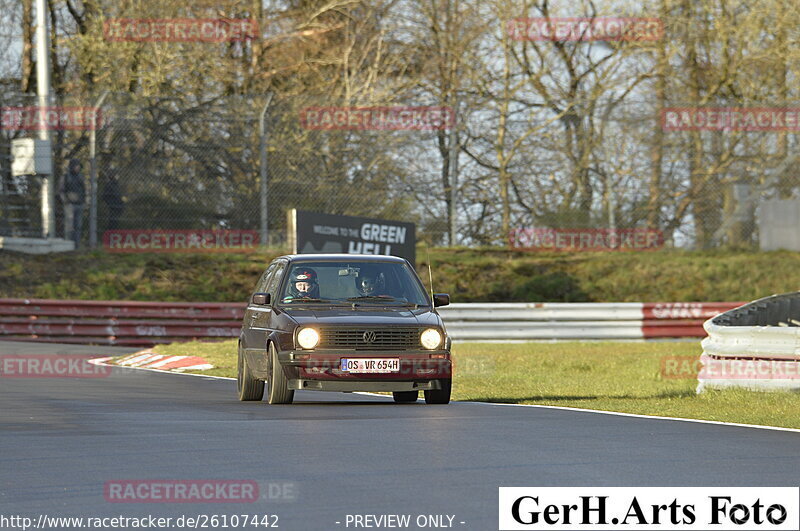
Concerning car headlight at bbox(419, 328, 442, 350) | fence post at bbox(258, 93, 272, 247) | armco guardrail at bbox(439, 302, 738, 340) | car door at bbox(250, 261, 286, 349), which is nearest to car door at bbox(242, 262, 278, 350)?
car door at bbox(250, 261, 286, 349)

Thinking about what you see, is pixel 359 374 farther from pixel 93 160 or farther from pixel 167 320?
pixel 93 160

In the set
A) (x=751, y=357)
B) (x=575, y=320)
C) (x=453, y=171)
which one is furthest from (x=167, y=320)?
(x=751, y=357)

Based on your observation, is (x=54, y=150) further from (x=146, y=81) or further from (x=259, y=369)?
(x=259, y=369)

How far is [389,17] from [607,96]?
5477 mm

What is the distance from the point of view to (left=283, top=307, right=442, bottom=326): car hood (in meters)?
Result: 14.4

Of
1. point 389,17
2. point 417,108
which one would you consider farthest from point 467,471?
point 389,17

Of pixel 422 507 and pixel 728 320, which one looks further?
pixel 728 320

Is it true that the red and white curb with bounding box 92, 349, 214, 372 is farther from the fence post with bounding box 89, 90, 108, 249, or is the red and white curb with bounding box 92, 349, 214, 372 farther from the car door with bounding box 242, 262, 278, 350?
the fence post with bounding box 89, 90, 108, 249

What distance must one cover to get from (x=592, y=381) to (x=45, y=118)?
15248 millimetres

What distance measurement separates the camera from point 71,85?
35750mm

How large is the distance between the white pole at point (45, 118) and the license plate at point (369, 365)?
16.6m

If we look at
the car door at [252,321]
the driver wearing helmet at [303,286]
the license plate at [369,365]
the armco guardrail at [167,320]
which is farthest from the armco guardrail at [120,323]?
the license plate at [369,365]

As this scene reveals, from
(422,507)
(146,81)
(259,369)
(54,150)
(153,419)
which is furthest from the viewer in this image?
(146,81)

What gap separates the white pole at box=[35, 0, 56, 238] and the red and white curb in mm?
7022
